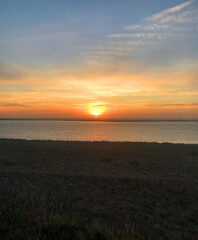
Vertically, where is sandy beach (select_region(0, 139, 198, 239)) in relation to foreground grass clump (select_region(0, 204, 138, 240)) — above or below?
below

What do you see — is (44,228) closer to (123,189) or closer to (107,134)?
(123,189)

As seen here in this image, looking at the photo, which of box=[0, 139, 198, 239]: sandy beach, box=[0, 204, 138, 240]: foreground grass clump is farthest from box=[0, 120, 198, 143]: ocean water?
box=[0, 204, 138, 240]: foreground grass clump

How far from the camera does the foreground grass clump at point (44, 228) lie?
11.7 ft

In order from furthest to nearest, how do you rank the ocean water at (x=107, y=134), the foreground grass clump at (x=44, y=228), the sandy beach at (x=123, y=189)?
the ocean water at (x=107, y=134)
the sandy beach at (x=123, y=189)
the foreground grass clump at (x=44, y=228)

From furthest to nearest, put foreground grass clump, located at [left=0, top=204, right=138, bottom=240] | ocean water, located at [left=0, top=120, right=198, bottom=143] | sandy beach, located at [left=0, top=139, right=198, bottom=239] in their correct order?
ocean water, located at [left=0, top=120, right=198, bottom=143]
sandy beach, located at [left=0, top=139, right=198, bottom=239]
foreground grass clump, located at [left=0, top=204, right=138, bottom=240]

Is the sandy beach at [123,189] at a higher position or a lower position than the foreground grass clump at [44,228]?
lower

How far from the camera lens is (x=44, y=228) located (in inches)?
149

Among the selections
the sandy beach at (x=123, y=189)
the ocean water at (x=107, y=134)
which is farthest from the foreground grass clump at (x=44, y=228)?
the ocean water at (x=107, y=134)

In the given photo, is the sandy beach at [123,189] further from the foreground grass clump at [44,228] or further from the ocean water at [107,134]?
the ocean water at [107,134]

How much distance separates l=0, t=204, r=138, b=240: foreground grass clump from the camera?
3553mm

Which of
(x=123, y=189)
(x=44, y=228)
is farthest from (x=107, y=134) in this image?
(x=44, y=228)

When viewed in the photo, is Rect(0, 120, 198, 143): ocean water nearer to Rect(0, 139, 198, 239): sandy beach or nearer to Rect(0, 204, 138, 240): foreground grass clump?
Rect(0, 139, 198, 239): sandy beach

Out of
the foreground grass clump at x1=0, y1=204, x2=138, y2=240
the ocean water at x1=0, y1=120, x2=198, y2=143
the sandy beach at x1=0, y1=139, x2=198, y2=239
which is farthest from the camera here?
the ocean water at x1=0, y1=120, x2=198, y2=143

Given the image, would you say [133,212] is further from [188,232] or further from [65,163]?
[65,163]
